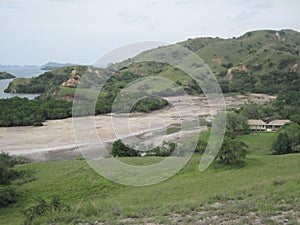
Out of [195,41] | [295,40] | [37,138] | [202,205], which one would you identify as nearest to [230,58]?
[195,41]

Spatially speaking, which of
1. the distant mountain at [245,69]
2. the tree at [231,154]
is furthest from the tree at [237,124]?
the distant mountain at [245,69]

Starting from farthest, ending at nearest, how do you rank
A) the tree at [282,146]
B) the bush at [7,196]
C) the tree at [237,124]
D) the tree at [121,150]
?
the tree at [237,124] → the tree at [282,146] → the tree at [121,150] → the bush at [7,196]

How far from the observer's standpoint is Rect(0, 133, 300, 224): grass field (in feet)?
38.1

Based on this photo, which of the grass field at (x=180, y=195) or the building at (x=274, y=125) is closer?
the grass field at (x=180, y=195)

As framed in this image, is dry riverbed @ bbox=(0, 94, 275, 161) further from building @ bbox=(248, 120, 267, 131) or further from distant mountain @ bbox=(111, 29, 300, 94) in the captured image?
distant mountain @ bbox=(111, 29, 300, 94)

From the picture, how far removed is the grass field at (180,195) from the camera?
11609 millimetres

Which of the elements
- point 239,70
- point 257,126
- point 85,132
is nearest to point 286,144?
point 257,126

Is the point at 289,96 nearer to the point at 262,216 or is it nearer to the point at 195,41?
the point at 262,216

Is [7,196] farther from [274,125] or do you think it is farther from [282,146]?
[274,125]

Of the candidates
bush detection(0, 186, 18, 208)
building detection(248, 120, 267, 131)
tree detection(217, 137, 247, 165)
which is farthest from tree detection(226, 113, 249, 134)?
bush detection(0, 186, 18, 208)

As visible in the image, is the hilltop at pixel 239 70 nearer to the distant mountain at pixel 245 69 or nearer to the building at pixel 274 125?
the distant mountain at pixel 245 69

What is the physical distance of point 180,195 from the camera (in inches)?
719

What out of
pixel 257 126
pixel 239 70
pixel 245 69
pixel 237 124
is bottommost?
pixel 257 126

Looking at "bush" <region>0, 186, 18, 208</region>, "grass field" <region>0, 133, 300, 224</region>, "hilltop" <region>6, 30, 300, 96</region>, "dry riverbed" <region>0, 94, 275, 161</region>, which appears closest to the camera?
"grass field" <region>0, 133, 300, 224</region>
